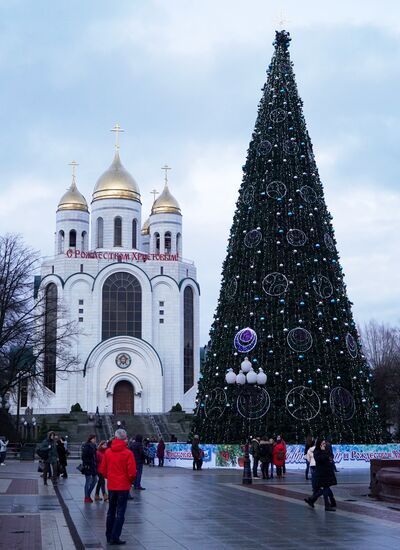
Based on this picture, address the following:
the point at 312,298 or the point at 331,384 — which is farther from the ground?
the point at 312,298

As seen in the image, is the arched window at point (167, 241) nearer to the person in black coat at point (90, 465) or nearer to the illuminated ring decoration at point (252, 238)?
the illuminated ring decoration at point (252, 238)

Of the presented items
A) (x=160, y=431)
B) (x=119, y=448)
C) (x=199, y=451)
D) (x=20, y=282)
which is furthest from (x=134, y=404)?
(x=119, y=448)

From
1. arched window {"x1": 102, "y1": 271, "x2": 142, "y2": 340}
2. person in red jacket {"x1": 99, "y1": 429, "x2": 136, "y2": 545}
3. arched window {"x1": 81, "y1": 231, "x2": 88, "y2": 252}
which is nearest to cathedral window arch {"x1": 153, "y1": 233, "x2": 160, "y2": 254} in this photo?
arched window {"x1": 102, "y1": 271, "x2": 142, "y2": 340}

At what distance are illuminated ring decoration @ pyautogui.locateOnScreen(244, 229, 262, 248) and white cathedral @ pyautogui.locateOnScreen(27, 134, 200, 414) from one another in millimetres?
35477

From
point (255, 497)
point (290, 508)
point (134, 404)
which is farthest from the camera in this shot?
point (134, 404)

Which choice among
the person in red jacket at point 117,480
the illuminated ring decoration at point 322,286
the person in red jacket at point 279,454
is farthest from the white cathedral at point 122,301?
the person in red jacket at point 117,480

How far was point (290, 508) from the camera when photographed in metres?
17.4

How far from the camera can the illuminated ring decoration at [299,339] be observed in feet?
102

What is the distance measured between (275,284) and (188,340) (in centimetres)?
4118

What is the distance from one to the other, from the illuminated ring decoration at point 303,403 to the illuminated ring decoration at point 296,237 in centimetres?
516

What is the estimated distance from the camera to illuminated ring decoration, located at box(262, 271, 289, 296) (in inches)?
1245

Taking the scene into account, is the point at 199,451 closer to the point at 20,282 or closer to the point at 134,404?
the point at 20,282

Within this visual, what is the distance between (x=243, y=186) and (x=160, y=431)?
32320 mm

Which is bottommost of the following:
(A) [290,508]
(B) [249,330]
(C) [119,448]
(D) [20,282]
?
(A) [290,508]
